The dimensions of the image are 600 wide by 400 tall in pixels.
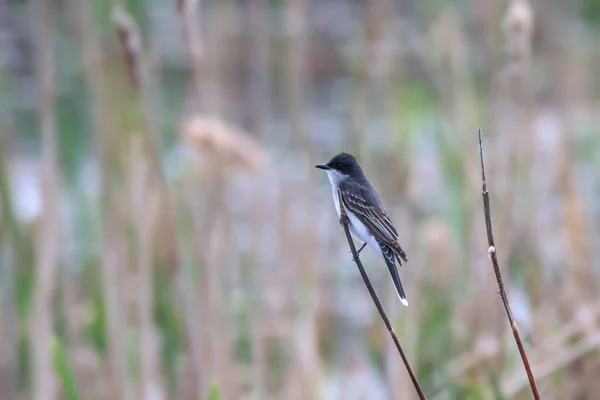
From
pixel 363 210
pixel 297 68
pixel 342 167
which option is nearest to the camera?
pixel 342 167

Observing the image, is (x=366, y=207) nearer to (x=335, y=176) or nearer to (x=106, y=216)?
(x=335, y=176)

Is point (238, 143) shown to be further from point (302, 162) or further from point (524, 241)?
point (524, 241)

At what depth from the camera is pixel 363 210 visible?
1689 millimetres

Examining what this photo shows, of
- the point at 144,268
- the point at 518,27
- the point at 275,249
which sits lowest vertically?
the point at 275,249

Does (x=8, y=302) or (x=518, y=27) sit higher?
(x=518, y=27)

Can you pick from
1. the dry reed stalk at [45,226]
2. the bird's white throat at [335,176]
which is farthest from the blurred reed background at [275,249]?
the bird's white throat at [335,176]

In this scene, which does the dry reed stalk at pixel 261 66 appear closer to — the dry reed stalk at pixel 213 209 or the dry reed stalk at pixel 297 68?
the dry reed stalk at pixel 297 68

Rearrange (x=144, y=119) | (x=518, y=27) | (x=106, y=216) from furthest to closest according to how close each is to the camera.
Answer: (x=106, y=216), (x=144, y=119), (x=518, y=27)

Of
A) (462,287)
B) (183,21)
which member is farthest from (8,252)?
(462,287)

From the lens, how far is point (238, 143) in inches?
94.1

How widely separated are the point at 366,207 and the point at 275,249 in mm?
1314

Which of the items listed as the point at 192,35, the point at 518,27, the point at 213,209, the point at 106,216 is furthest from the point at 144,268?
the point at 518,27

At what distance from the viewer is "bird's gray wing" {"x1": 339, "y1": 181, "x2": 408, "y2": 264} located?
1639 millimetres

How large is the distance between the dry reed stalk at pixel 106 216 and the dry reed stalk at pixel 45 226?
0.42 feet
